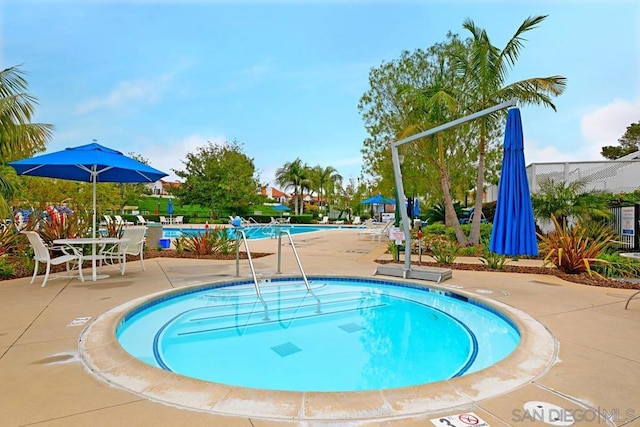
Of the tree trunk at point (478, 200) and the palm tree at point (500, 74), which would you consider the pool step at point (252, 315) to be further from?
the palm tree at point (500, 74)

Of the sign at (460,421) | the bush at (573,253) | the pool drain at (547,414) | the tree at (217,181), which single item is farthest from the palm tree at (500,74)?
the tree at (217,181)

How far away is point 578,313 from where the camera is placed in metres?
4.42

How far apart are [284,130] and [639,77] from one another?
72.3 ft

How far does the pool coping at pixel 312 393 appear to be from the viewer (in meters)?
2.15

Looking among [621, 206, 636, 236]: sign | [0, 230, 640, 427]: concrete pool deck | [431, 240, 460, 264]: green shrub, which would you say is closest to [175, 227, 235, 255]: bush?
[0, 230, 640, 427]: concrete pool deck

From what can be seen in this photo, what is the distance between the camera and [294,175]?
143ft

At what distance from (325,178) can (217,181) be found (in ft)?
56.6

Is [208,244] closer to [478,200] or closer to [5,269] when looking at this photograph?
[5,269]

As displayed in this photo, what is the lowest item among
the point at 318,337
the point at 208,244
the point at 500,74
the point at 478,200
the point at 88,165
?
the point at 318,337

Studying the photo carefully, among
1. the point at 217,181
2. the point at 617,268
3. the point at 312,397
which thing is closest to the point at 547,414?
the point at 312,397

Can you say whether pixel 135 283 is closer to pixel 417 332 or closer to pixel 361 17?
pixel 417 332

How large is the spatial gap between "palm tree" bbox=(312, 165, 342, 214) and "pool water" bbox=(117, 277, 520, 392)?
38.3m

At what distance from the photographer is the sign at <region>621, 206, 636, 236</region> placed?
9922 mm

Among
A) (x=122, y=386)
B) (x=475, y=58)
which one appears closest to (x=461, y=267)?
(x=475, y=58)
